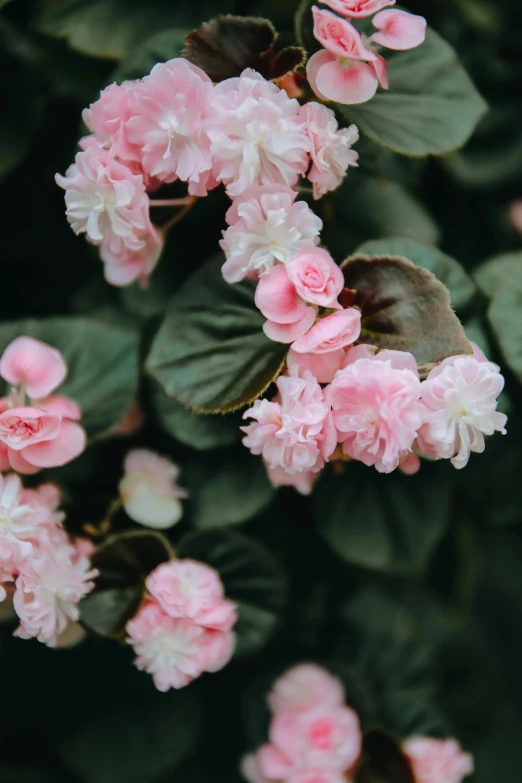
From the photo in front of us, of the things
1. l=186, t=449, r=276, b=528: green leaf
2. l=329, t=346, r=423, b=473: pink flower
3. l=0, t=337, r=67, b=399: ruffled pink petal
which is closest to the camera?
l=329, t=346, r=423, b=473: pink flower

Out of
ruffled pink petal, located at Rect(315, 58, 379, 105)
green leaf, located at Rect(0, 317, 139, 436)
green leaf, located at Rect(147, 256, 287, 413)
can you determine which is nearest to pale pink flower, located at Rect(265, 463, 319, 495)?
green leaf, located at Rect(147, 256, 287, 413)

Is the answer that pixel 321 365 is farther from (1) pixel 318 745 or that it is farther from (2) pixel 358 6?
(1) pixel 318 745

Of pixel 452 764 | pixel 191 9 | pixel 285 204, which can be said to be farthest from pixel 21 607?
pixel 191 9

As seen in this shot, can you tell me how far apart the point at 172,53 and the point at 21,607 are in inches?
19.2

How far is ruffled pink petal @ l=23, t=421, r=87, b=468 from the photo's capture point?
0.58 meters

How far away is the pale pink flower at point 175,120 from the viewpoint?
53 centimetres

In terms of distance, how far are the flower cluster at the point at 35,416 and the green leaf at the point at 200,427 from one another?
0.11 m

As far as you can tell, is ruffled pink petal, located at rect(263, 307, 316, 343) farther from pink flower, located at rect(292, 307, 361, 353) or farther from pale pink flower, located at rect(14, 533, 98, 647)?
pale pink flower, located at rect(14, 533, 98, 647)

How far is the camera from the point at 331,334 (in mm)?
512

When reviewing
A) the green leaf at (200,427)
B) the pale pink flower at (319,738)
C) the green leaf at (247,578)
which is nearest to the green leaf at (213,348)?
the green leaf at (200,427)

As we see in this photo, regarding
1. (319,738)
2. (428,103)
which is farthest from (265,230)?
(319,738)

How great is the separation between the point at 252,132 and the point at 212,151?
0.10ft

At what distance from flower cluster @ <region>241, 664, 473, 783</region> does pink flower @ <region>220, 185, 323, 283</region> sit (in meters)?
0.42

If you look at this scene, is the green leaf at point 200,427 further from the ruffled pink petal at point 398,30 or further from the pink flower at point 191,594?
the ruffled pink petal at point 398,30
